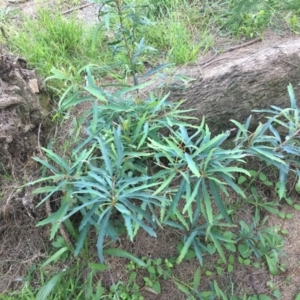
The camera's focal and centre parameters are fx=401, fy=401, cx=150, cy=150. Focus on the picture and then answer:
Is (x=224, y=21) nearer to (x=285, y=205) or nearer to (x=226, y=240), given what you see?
(x=285, y=205)

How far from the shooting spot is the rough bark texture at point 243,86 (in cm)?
242

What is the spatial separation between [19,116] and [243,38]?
5.50 feet

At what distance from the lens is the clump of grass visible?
2703mm

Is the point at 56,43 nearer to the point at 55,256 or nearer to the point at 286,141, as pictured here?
the point at 55,256

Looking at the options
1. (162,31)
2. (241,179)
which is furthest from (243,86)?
(162,31)

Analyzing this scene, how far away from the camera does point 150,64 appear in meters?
2.77

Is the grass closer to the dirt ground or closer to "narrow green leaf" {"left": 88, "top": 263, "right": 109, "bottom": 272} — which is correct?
the dirt ground

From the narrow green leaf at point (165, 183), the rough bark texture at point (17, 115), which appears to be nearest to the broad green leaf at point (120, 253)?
the narrow green leaf at point (165, 183)

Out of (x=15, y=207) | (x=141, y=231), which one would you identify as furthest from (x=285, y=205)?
(x=15, y=207)

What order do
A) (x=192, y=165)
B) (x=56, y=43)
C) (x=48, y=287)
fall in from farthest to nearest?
(x=56, y=43) < (x=48, y=287) < (x=192, y=165)

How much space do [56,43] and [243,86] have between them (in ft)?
4.38

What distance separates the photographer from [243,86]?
2.42m

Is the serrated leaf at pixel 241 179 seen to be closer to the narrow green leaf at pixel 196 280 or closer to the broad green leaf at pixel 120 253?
the narrow green leaf at pixel 196 280

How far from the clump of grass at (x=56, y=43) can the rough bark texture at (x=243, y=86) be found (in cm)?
74
